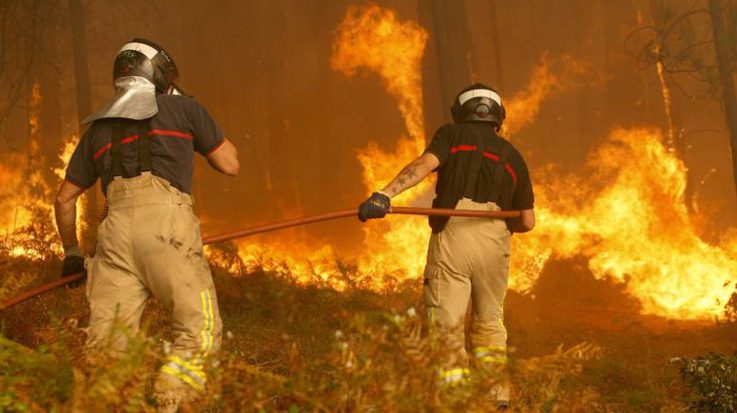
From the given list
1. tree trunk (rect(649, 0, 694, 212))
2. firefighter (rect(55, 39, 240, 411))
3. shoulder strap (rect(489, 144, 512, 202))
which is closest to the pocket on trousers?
shoulder strap (rect(489, 144, 512, 202))

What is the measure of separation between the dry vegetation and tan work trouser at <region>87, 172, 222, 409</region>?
0.73 feet

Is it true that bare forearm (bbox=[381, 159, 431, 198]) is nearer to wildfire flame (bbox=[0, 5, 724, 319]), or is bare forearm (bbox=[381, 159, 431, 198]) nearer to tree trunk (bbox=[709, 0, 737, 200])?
wildfire flame (bbox=[0, 5, 724, 319])

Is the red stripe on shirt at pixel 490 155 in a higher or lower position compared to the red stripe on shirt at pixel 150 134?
higher

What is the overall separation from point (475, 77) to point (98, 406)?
12001mm

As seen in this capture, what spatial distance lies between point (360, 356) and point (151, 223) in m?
1.45

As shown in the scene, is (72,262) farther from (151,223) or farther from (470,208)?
(470,208)

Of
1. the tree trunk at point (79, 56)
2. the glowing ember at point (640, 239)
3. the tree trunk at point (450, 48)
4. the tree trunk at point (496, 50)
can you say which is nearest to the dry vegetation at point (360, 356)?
the glowing ember at point (640, 239)

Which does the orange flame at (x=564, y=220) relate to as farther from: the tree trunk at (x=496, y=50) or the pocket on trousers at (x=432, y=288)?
the pocket on trousers at (x=432, y=288)

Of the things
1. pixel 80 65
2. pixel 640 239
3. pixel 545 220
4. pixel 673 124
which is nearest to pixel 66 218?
pixel 545 220

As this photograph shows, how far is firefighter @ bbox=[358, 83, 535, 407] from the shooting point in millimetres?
4461

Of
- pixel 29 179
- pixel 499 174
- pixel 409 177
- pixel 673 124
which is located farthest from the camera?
pixel 29 179

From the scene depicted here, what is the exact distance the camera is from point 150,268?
3.59 metres

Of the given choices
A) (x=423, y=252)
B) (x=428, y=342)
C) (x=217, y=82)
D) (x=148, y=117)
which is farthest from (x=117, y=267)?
(x=217, y=82)

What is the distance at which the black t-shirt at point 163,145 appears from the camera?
12.1ft
